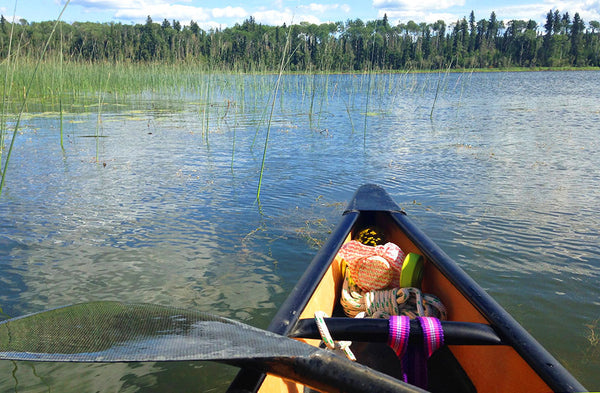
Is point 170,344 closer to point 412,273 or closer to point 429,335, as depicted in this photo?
point 429,335

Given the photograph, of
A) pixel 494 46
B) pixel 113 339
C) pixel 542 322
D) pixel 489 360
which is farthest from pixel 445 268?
pixel 494 46

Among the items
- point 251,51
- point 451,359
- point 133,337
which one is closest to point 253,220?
point 451,359

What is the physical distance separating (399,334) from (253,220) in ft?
9.80

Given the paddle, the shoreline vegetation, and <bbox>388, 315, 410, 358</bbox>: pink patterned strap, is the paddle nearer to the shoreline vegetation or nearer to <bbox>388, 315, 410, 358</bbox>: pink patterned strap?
<bbox>388, 315, 410, 358</bbox>: pink patterned strap

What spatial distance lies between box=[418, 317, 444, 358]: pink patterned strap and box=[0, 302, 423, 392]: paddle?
0.69m

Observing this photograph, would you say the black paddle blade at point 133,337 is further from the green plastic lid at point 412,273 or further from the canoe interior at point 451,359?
the green plastic lid at point 412,273

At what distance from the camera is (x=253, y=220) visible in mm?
4441

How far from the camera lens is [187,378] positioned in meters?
2.18

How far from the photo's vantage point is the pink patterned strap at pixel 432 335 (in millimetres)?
1565

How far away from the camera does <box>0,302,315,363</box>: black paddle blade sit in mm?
1001

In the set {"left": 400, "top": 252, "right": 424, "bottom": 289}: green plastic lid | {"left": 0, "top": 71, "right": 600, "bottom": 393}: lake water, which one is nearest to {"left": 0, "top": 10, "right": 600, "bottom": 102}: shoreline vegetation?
{"left": 0, "top": 71, "right": 600, "bottom": 393}: lake water

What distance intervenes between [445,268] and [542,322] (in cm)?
95

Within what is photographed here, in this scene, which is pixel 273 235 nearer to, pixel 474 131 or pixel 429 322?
Result: pixel 429 322

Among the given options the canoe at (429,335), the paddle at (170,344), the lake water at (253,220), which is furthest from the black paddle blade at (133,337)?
the lake water at (253,220)
